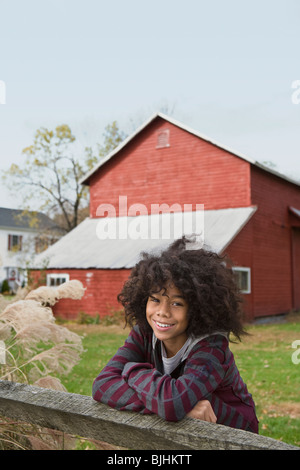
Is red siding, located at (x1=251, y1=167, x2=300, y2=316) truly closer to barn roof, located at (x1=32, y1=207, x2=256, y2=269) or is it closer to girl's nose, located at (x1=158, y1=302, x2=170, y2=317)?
barn roof, located at (x1=32, y1=207, x2=256, y2=269)

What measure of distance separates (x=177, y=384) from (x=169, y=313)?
1.01 ft

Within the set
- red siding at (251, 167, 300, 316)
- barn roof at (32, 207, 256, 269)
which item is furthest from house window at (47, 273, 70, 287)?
red siding at (251, 167, 300, 316)

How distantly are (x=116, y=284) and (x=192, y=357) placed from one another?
16064 mm

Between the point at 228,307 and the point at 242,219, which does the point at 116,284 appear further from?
the point at 228,307

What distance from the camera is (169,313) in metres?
2.08

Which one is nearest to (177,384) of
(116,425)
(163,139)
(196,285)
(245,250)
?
(116,425)

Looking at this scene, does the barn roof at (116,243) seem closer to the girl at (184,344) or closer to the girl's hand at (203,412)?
the girl at (184,344)

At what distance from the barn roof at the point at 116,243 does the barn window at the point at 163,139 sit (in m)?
2.87

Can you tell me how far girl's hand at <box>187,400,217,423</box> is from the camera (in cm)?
183

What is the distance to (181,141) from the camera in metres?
20.0

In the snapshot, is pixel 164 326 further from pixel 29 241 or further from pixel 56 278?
pixel 29 241

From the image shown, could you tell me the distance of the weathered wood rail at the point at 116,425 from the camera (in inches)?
59.1

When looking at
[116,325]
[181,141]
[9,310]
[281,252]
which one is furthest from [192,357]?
[281,252]

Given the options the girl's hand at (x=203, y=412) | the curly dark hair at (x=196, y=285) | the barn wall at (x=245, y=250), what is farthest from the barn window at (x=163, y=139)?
the girl's hand at (x=203, y=412)
